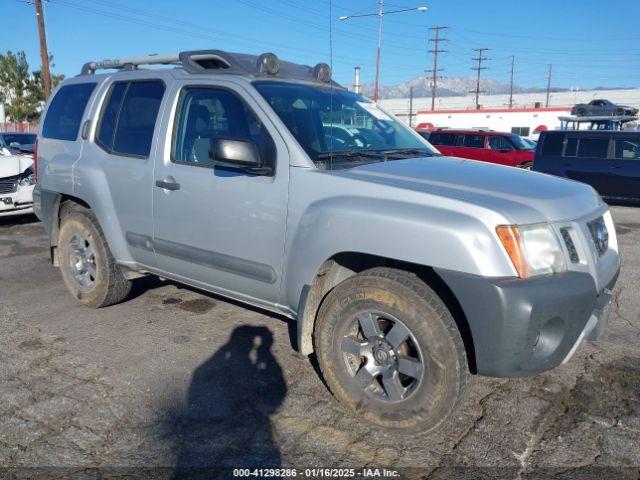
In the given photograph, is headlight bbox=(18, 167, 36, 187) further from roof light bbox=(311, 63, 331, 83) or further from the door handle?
roof light bbox=(311, 63, 331, 83)

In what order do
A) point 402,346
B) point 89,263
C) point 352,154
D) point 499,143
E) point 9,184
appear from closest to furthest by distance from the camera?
point 402,346, point 352,154, point 89,263, point 9,184, point 499,143

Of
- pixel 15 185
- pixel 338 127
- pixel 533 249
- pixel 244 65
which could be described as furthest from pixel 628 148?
pixel 15 185

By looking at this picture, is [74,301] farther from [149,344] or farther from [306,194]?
[306,194]

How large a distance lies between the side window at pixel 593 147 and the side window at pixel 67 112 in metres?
10.8

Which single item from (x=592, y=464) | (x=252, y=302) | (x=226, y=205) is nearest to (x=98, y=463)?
(x=252, y=302)

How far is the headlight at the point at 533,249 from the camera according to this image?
2.46m

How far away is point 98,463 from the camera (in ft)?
8.55

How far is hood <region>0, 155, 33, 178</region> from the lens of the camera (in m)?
8.24

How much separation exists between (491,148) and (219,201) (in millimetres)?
15096

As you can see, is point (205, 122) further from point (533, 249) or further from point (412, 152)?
point (533, 249)

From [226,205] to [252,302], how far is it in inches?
26.1

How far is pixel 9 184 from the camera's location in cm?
826

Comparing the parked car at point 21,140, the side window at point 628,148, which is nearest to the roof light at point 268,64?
the parked car at point 21,140

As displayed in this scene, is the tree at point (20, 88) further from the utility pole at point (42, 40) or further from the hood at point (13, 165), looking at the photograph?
the hood at point (13, 165)
